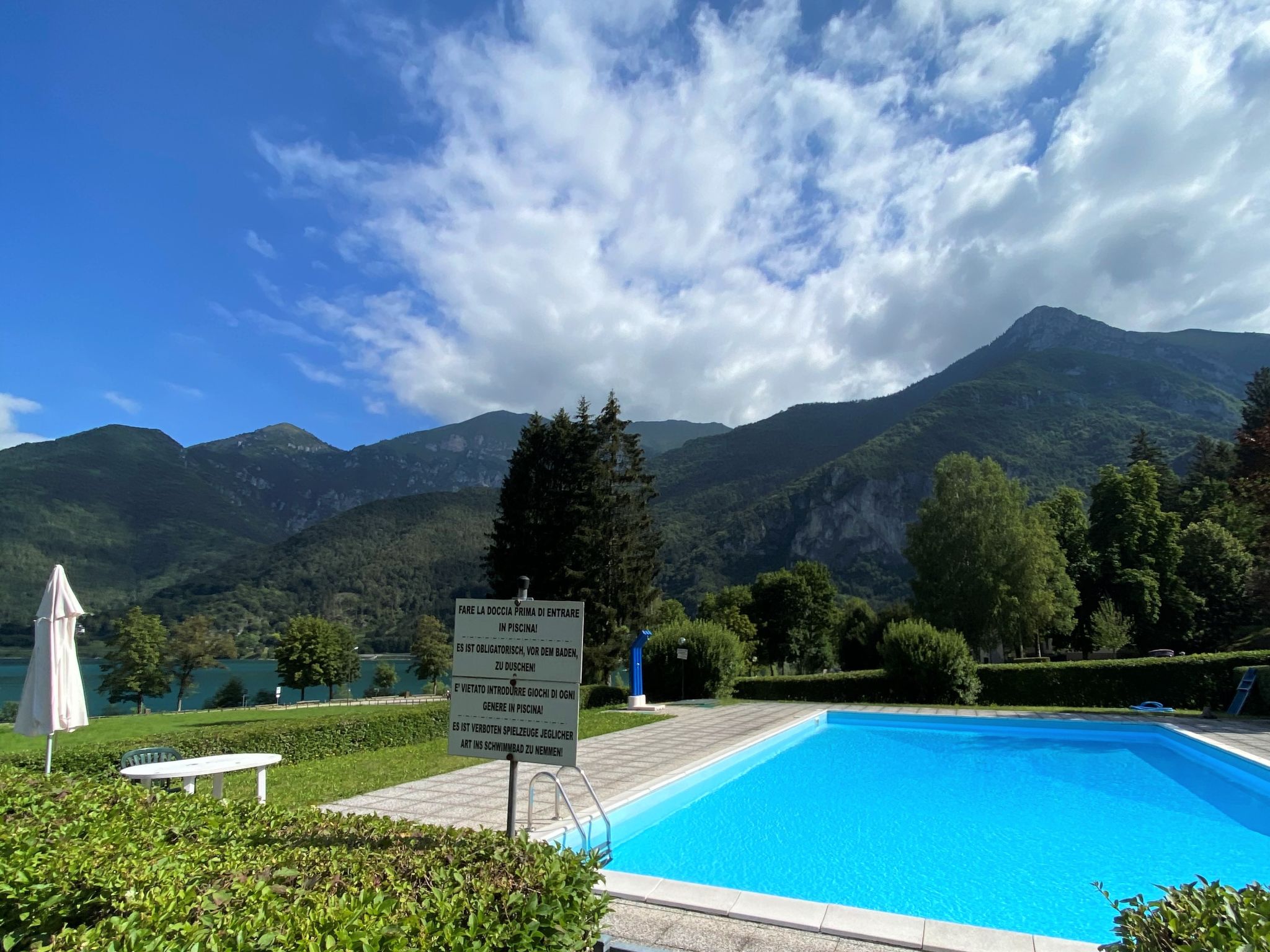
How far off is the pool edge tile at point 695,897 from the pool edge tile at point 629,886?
0.14ft

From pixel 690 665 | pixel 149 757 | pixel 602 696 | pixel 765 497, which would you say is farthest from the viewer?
pixel 765 497

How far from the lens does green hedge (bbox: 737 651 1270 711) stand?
59.2 ft

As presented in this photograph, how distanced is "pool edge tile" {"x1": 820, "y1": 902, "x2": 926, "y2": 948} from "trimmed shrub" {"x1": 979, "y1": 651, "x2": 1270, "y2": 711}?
1852 centimetres

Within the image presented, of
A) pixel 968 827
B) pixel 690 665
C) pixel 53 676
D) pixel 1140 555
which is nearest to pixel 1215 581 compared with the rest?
pixel 1140 555

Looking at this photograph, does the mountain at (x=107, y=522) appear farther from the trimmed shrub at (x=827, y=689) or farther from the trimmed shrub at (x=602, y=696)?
the trimmed shrub at (x=827, y=689)

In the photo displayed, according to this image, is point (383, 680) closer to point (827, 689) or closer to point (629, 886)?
point (827, 689)

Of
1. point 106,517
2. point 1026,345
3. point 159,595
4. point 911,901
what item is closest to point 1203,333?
point 1026,345

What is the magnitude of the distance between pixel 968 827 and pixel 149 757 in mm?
9879

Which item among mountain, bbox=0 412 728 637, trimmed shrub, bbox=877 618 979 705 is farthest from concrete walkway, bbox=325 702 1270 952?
mountain, bbox=0 412 728 637

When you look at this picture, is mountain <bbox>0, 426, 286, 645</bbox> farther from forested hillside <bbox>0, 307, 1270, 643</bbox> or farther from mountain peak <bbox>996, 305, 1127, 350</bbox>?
mountain peak <bbox>996, 305, 1127, 350</bbox>

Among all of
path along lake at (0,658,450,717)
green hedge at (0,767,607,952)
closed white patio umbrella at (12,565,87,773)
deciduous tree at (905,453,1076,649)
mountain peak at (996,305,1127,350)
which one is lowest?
path along lake at (0,658,450,717)

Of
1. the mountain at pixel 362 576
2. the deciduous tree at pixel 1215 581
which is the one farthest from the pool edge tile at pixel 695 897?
the mountain at pixel 362 576

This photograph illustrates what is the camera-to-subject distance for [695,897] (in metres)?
4.74

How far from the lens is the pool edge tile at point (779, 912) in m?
4.30
